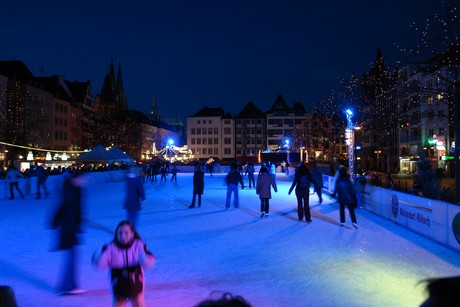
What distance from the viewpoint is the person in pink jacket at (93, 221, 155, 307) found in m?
4.10

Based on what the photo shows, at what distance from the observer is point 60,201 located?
6.42 m

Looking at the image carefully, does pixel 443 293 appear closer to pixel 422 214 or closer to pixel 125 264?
pixel 125 264

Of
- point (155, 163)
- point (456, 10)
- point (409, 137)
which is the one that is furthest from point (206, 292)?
point (409, 137)

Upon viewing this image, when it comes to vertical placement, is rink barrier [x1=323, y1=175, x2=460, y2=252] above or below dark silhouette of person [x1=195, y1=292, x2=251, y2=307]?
below

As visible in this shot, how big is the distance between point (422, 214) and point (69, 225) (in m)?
7.90

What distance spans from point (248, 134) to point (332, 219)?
85644mm

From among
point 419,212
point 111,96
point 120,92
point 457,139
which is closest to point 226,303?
point 419,212

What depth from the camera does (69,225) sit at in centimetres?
621

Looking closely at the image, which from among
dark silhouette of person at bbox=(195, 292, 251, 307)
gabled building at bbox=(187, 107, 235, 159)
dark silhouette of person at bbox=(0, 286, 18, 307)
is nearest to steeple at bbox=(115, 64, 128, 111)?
gabled building at bbox=(187, 107, 235, 159)

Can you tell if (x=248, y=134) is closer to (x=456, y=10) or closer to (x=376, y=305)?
(x=456, y=10)

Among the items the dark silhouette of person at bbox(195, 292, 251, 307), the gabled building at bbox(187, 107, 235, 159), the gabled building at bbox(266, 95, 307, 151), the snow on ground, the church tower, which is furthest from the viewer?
the church tower

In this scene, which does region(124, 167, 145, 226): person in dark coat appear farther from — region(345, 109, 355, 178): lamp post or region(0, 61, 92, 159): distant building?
region(0, 61, 92, 159): distant building

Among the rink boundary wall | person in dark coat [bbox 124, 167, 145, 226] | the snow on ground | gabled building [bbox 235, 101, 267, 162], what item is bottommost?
the snow on ground

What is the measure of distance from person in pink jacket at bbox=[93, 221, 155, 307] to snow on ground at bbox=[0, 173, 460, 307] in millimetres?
1368
